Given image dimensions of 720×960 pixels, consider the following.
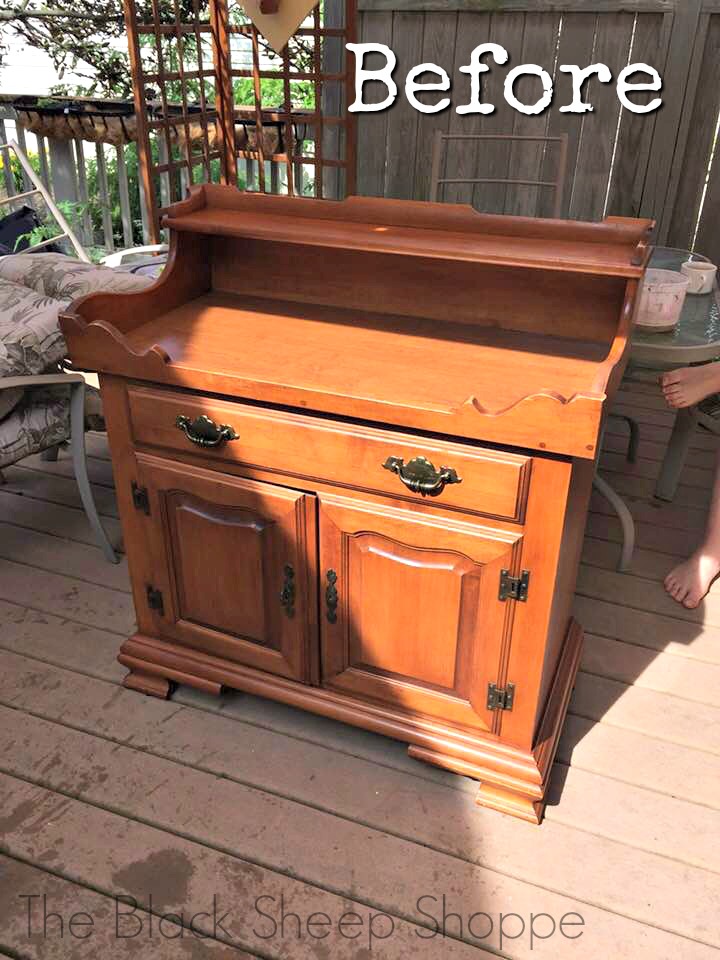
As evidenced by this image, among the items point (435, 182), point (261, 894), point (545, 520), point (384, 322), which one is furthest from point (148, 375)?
point (435, 182)

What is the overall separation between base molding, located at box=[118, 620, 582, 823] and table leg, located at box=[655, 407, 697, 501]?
3.34ft

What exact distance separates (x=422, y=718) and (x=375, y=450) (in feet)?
2.03

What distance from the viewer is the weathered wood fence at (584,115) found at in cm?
353

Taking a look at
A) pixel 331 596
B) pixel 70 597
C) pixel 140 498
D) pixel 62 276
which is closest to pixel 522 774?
pixel 331 596

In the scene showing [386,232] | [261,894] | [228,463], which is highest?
[386,232]

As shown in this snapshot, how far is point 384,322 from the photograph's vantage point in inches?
67.3

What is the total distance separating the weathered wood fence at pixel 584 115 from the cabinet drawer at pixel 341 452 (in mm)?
2958

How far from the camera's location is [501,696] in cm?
156

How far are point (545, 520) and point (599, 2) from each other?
10.4ft

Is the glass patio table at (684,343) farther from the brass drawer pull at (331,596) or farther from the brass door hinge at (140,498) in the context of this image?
the brass door hinge at (140,498)

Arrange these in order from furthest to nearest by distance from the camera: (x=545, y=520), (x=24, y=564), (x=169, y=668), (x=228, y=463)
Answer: (x=24, y=564) < (x=169, y=668) < (x=228, y=463) < (x=545, y=520)

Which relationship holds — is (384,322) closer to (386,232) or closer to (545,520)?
(386,232)

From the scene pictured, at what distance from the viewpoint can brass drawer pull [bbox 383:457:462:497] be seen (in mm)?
1378

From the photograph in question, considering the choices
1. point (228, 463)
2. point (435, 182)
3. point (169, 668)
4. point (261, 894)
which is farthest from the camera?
point (435, 182)
